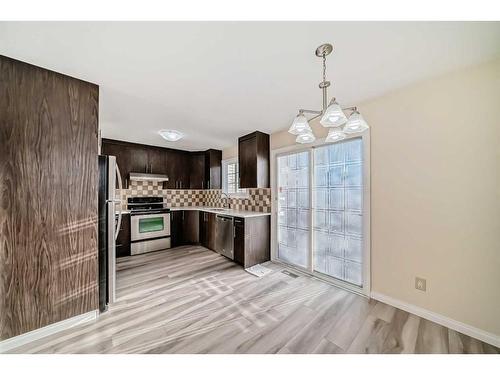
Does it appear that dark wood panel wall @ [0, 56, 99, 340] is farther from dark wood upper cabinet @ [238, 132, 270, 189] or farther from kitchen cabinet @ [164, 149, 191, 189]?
kitchen cabinet @ [164, 149, 191, 189]

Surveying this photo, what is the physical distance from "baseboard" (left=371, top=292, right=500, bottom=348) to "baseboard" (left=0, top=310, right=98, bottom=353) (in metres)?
2.90

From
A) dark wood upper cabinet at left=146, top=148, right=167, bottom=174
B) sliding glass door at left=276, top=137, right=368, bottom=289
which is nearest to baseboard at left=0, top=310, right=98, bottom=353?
sliding glass door at left=276, top=137, right=368, bottom=289

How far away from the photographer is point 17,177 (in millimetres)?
1502

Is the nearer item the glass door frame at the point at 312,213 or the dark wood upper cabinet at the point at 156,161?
the glass door frame at the point at 312,213

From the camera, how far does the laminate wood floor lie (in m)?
1.48

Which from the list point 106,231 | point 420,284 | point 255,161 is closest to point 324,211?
point 420,284

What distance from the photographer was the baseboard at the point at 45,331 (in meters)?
1.46

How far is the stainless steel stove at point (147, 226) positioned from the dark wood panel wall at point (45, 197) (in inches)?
80.1

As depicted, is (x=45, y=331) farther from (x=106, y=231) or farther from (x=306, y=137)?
(x=306, y=137)

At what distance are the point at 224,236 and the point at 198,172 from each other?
200cm

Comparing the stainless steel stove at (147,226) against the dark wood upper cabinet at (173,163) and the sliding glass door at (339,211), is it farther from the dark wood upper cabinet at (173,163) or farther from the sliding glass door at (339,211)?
the sliding glass door at (339,211)

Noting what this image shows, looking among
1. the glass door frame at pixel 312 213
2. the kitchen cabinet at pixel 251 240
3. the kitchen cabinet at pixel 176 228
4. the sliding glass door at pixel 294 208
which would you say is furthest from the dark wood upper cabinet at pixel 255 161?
the kitchen cabinet at pixel 176 228
